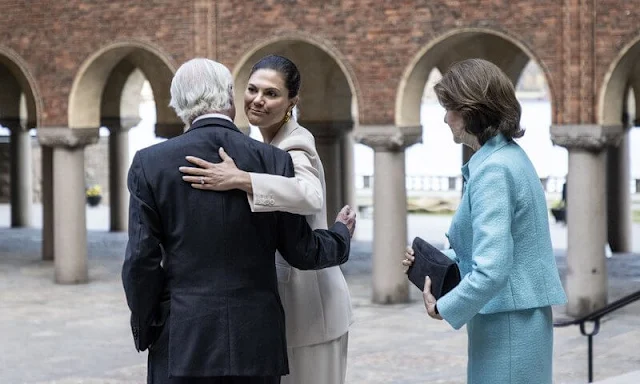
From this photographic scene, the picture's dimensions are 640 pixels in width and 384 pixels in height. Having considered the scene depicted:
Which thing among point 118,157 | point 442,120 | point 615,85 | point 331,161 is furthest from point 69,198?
point 442,120

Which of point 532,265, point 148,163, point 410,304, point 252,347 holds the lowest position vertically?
point 410,304

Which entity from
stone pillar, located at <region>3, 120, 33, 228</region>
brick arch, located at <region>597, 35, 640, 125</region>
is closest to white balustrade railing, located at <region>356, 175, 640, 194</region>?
stone pillar, located at <region>3, 120, 33, 228</region>

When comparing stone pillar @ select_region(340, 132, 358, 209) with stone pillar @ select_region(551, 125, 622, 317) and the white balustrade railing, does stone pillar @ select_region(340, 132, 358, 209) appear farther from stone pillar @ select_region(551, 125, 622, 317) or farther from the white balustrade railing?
the white balustrade railing

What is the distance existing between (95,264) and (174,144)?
61.4ft

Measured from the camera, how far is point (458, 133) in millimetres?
4820

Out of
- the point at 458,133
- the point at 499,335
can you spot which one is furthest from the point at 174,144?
the point at 499,335

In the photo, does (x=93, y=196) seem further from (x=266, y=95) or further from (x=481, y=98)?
(x=481, y=98)

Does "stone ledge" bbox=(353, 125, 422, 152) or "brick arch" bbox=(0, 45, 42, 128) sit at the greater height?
"brick arch" bbox=(0, 45, 42, 128)

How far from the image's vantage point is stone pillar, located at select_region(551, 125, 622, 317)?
17.1m

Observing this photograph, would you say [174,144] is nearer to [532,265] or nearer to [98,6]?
[532,265]

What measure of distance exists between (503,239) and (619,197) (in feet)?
66.1

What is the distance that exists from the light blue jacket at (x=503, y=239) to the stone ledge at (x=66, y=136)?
53.5ft

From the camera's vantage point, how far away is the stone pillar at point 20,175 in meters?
28.5

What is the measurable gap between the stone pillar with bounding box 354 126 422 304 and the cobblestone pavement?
336 mm
